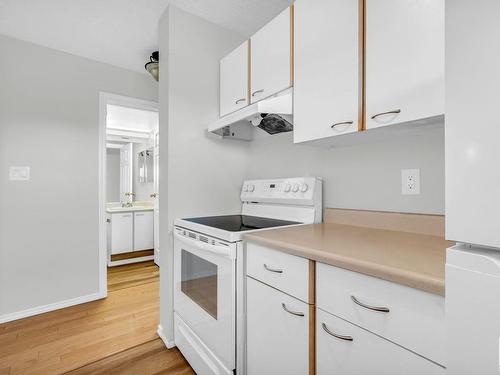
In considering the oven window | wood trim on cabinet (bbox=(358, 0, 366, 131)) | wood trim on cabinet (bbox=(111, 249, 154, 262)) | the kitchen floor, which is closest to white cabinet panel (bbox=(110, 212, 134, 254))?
wood trim on cabinet (bbox=(111, 249, 154, 262))

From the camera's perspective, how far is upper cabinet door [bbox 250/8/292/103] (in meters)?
1.44

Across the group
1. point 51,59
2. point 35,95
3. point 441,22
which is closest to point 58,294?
point 35,95

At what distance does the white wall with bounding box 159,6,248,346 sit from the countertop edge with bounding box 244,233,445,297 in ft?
3.18

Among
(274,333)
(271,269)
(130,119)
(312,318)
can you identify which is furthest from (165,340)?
(130,119)

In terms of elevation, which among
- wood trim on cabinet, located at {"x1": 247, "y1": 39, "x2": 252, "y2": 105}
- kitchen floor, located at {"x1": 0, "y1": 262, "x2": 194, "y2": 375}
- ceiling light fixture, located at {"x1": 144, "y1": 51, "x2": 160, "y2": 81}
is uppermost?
ceiling light fixture, located at {"x1": 144, "y1": 51, "x2": 160, "y2": 81}

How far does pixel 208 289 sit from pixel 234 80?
1356 mm

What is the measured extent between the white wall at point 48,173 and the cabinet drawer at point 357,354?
2.49 metres

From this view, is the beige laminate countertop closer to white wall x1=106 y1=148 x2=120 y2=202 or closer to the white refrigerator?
the white refrigerator

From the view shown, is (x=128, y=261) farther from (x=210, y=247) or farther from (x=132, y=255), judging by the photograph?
(x=210, y=247)

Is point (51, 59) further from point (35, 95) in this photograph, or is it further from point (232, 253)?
point (232, 253)

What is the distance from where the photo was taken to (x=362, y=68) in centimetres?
110

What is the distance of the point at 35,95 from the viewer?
233 cm

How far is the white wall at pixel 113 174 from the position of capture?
448cm

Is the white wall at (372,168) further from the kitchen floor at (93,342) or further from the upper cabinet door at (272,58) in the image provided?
the kitchen floor at (93,342)
